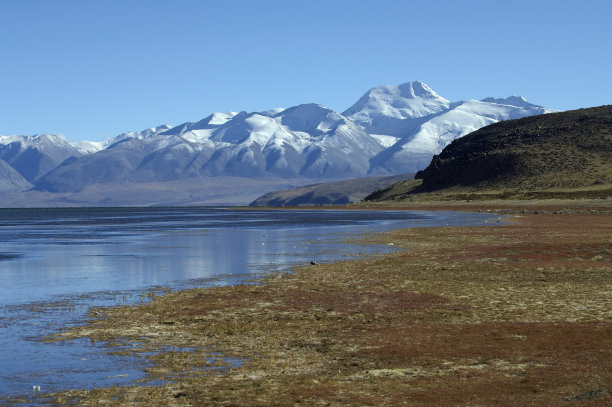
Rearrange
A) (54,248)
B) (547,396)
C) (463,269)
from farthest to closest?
(54,248)
(463,269)
(547,396)

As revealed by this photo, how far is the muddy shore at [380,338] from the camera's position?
1805 centimetres

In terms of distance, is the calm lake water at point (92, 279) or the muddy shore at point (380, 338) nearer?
the muddy shore at point (380, 338)

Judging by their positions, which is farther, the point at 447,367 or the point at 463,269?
the point at 463,269

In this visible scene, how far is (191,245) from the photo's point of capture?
2874 inches

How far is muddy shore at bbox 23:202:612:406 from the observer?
18047 mm

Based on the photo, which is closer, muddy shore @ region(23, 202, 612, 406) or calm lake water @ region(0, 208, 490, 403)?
muddy shore @ region(23, 202, 612, 406)

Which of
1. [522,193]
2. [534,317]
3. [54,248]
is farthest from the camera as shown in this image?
[522,193]

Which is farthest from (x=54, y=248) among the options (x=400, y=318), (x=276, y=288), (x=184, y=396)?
(x=184, y=396)

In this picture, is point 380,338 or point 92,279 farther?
point 92,279

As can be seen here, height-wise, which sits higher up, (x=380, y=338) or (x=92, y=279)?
(x=92, y=279)

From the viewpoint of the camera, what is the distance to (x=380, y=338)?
965 inches

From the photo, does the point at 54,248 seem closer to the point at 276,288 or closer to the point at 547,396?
the point at 276,288

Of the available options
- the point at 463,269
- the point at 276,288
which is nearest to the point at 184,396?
the point at 276,288

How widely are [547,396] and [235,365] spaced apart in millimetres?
9062
